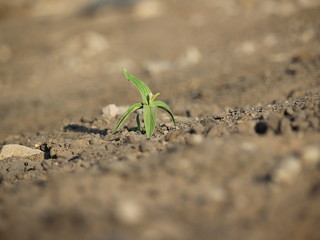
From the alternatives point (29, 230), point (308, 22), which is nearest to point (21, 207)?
point (29, 230)

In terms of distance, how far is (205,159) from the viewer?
1.79 m

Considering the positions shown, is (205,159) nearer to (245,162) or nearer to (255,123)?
(245,162)

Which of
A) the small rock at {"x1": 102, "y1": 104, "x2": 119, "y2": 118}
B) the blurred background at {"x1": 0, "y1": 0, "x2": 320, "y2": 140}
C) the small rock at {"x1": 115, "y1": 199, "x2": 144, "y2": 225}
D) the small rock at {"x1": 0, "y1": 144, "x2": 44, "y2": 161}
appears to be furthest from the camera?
the blurred background at {"x1": 0, "y1": 0, "x2": 320, "y2": 140}

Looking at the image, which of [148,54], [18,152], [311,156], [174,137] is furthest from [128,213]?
[148,54]

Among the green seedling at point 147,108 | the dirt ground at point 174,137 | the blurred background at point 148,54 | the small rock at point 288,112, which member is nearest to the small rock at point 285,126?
the dirt ground at point 174,137

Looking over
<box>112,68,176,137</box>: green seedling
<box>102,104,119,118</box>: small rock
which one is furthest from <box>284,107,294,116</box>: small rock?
<box>102,104,119,118</box>: small rock

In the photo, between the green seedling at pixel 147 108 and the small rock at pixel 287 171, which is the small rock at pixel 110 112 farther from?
the small rock at pixel 287 171

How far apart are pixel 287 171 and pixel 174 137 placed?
35.9 inches

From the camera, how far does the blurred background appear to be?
198 inches

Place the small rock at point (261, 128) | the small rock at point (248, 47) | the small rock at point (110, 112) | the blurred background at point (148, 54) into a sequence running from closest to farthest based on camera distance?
the small rock at point (261, 128), the small rock at point (110, 112), the blurred background at point (148, 54), the small rock at point (248, 47)

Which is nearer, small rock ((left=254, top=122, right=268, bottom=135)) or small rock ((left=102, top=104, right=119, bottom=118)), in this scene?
small rock ((left=254, top=122, right=268, bottom=135))

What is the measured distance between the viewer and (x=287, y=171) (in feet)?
5.39

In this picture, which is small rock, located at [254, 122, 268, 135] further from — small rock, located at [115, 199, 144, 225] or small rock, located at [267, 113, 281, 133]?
small rock, located at [115, 199, 144, 225]

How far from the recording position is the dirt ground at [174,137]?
150 cm
